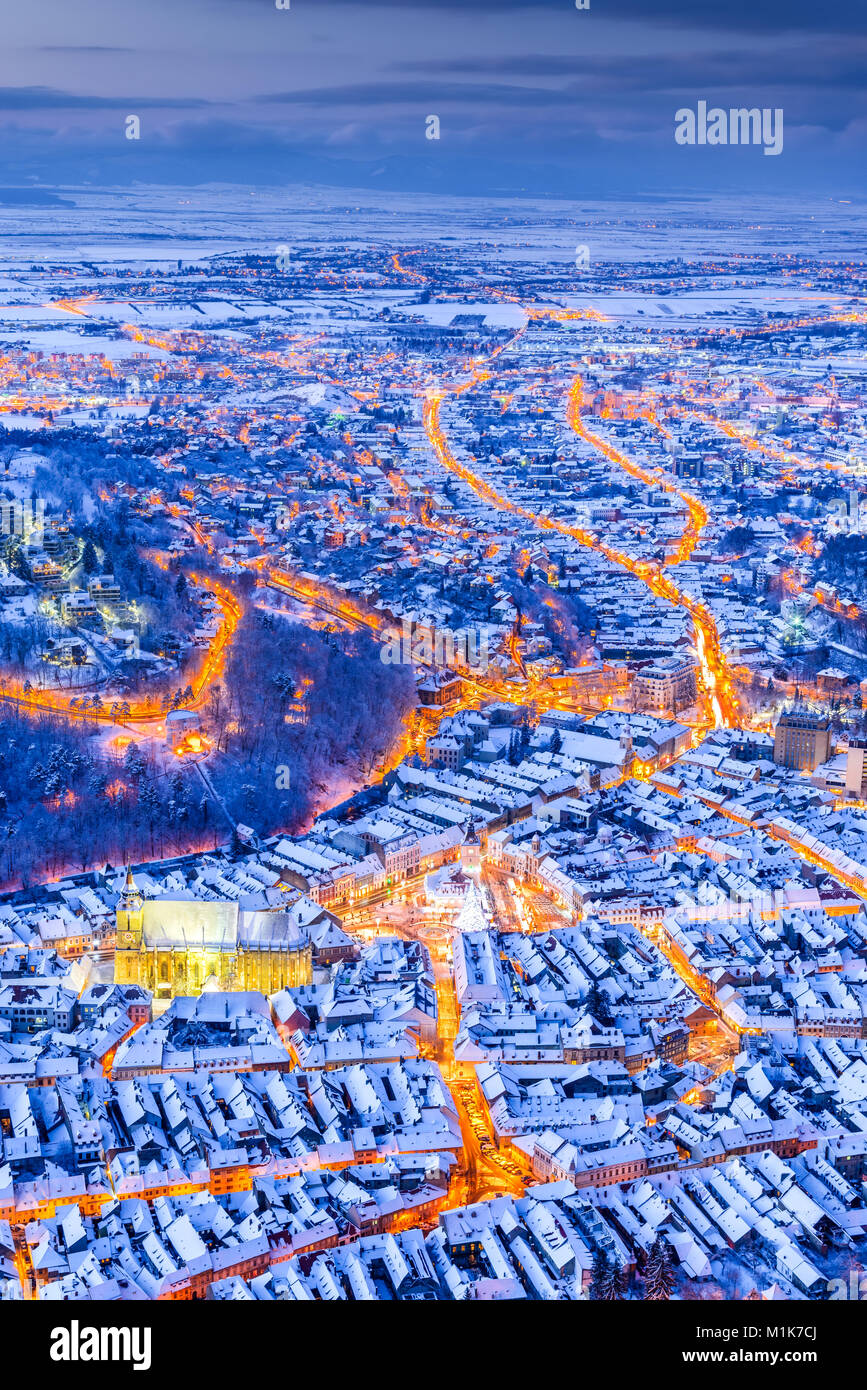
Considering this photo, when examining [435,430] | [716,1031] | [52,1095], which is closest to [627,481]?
[435,430]

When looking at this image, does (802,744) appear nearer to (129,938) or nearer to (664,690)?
(664,690)

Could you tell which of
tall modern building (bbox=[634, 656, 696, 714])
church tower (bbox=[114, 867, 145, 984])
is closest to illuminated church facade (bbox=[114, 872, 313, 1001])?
church tower (bbox=[114, 867, 145, 984])

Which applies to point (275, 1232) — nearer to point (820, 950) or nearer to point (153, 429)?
point (820, 950)

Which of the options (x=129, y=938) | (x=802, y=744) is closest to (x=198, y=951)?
(x=129, y=938)

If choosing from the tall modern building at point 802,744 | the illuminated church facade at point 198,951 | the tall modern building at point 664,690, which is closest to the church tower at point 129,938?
the illuminated church facade at point 198,951

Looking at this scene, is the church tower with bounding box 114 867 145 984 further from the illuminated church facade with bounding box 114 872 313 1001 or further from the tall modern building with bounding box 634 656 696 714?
the tall modern building with bounding box 634 656 696 714

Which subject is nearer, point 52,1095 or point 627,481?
point 52,1095
